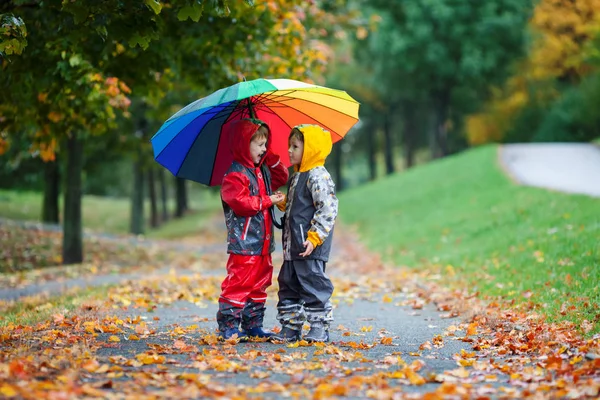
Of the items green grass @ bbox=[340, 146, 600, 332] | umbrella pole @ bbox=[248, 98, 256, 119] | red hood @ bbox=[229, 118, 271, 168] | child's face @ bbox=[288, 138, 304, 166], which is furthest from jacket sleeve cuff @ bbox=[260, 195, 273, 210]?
green grass @ bbox=[340, 146, 600, 332]

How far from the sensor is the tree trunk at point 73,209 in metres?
15.1

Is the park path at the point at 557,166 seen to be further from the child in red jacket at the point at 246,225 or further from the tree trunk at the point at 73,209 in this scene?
the tree trunk at the point at 73,209

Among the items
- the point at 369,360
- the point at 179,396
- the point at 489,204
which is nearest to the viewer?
the point at 179,396

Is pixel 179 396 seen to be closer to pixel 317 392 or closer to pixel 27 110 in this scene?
pixel 317 392

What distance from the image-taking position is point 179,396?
409 cm

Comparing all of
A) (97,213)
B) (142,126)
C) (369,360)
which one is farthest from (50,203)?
(369,360)

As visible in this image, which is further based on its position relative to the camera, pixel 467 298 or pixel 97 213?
→ pixel 97 213

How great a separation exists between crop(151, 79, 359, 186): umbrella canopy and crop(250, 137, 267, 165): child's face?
15.1 inches

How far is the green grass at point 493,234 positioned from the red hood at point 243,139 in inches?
133

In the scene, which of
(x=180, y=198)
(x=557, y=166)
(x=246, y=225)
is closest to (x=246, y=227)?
(x=246, y=225)

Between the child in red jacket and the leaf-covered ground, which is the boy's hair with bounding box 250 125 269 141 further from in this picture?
the leaf-covered ground

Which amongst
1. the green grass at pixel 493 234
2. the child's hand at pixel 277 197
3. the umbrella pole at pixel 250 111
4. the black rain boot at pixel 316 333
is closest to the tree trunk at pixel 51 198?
the green grass at pixel 493 234

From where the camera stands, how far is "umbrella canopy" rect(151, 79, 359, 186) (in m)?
6.28

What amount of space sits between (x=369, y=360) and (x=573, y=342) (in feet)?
5.76
